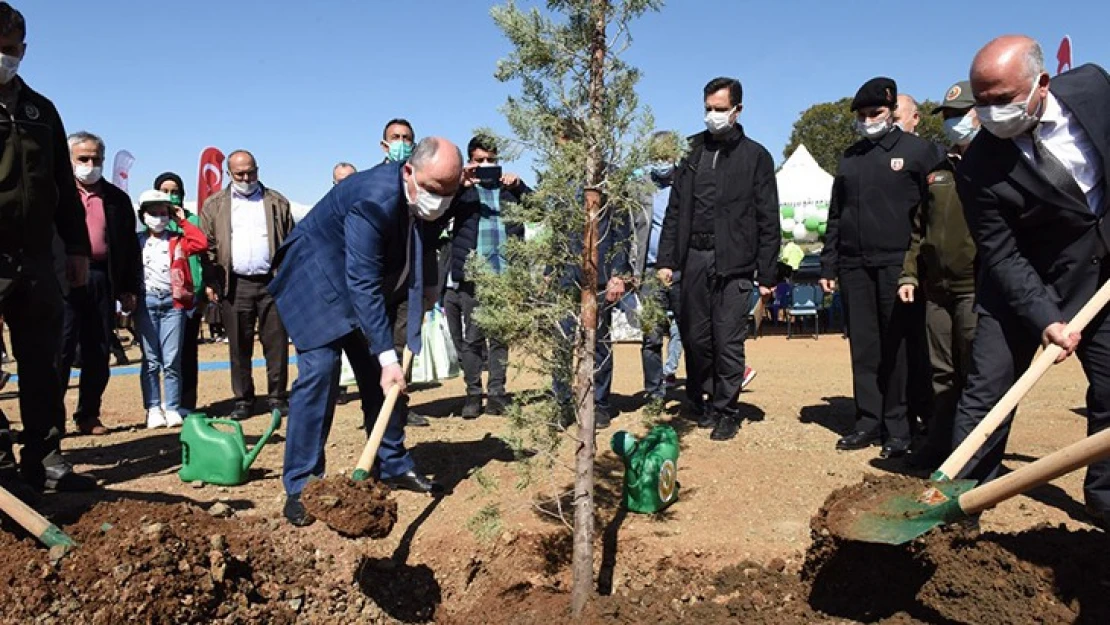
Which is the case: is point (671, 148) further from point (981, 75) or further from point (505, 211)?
point (981, 75)

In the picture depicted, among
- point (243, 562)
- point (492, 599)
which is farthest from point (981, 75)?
point (243, 562)

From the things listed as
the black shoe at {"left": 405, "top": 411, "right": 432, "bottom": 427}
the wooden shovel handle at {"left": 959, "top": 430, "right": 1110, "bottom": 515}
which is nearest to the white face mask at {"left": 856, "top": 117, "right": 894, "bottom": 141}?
the wooden shovel handle at {"left": 959, "top": 430, "right": 1110, "bottom": 515}

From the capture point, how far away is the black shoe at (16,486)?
423cm

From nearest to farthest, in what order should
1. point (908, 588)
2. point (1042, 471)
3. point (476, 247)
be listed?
point (1042, 471) < point (908, 588) < point (476, 247)

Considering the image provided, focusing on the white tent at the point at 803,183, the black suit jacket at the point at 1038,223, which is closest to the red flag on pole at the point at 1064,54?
the black suit jacket at the point at 1038,223

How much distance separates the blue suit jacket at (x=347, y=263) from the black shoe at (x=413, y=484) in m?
1.07

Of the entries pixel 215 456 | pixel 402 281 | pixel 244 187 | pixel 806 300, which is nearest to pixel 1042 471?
pixel 402 281

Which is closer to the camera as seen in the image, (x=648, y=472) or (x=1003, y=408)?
(x=1003, y=408)

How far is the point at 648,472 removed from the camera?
176 inches

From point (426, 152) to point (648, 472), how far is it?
2.06 metres

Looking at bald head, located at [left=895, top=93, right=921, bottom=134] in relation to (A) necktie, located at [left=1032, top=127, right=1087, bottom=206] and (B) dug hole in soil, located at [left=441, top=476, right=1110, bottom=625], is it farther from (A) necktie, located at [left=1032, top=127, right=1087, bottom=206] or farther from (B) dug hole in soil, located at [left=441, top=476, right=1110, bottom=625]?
(B) dug hole in soil, located at [left=441, top=476, right=1110, bottom=625]

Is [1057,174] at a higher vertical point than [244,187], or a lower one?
lower

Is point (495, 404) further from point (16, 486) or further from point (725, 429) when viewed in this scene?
point (16, 486)

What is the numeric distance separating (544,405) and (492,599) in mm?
1027
